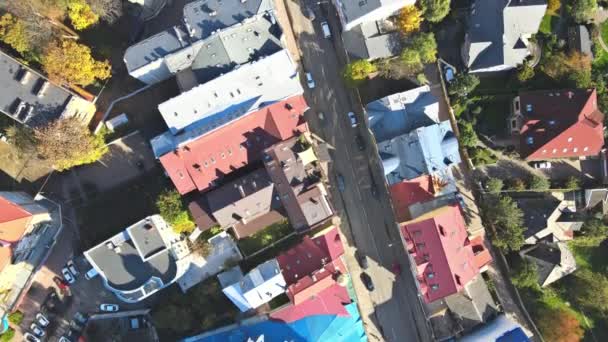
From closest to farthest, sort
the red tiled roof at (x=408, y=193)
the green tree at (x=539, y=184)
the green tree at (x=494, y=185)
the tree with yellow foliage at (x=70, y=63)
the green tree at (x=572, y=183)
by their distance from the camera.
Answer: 1. the tree with yellow foliage at (x=70, y=63)
2. the red tiled roof at (x=408, y=193)
3. the green tree at (x=494, y=185)
4. the green tree at (x=539, y=184)
5. the green tree at (x=572, y=183)

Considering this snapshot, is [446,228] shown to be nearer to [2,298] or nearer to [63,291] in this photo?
[63,291]

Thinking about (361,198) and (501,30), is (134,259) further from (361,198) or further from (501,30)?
(501,30)

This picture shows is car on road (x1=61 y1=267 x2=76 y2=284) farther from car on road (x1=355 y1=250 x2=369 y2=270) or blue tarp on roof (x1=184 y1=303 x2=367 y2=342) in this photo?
car on road (x1=355 y1=250 x2=369 y2=270)

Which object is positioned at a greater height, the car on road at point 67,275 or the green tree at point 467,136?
the car on road at point 67,275

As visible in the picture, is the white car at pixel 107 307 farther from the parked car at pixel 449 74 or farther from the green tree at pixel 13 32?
the parked car at pixel 449 74

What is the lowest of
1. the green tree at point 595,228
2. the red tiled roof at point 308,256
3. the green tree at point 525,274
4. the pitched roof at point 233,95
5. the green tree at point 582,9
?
the green tree at point 525,274

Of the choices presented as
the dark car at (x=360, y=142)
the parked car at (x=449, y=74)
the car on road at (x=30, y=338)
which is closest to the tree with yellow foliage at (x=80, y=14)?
the dark car at (x=360, y=142)

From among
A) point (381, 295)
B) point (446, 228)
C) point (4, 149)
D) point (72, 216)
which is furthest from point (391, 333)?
point (4, 149)
